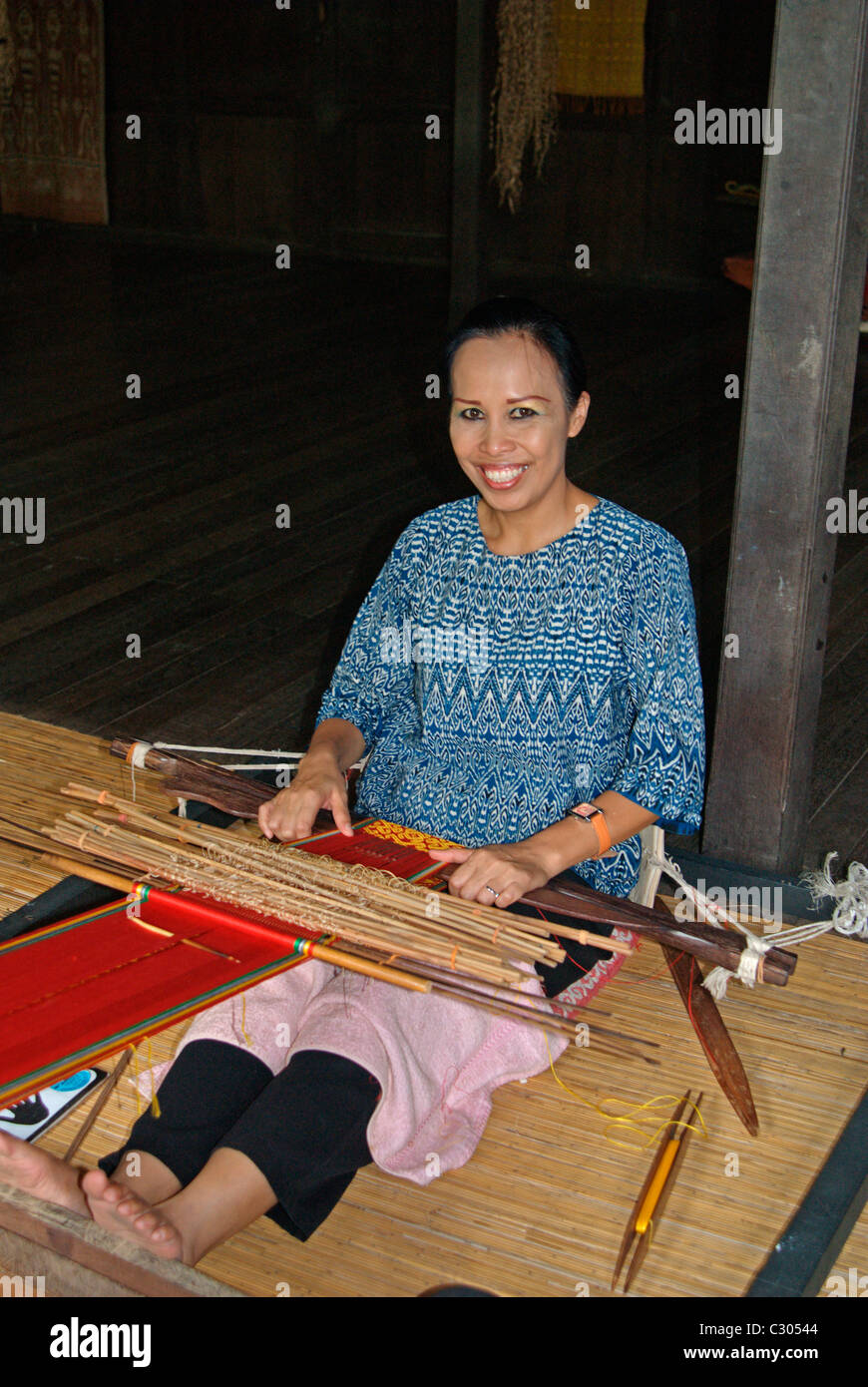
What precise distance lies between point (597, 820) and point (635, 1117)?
39cm

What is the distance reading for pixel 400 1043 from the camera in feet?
5.55

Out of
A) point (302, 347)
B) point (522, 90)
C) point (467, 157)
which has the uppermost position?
point (522, 90)

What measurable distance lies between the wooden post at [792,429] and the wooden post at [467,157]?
13.1 feet

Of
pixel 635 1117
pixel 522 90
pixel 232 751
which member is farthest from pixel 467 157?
pixel 635 1117

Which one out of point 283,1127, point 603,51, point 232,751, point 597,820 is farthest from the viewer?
point 603,51

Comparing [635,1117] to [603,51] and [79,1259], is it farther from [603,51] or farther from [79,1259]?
[603,51]

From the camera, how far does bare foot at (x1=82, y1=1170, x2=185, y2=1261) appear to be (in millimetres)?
1434

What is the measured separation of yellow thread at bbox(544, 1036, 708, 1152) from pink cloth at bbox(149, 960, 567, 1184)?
Result: 0.10 metres

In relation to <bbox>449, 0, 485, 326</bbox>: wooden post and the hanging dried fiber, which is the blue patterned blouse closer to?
<bbox>449, 0, 485, 326</bbox>: wooden post

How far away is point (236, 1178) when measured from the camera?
1.55m

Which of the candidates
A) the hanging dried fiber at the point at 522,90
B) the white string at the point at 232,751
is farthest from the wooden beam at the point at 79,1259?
the hanging dried fiber at the point at 522,90

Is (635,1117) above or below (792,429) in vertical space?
below

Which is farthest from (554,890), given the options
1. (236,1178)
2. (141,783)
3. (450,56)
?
(450,56)

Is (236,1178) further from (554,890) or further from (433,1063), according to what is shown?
(554,890)
